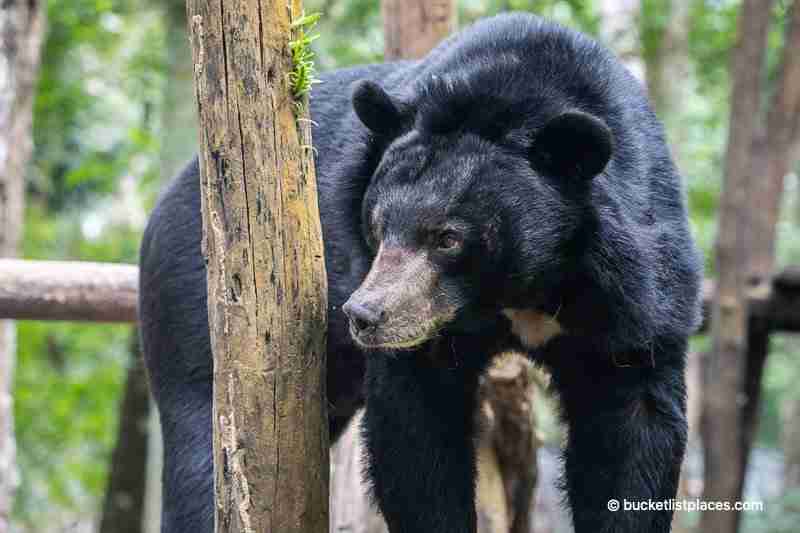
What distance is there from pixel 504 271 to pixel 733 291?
5.05m

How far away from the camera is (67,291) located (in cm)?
458

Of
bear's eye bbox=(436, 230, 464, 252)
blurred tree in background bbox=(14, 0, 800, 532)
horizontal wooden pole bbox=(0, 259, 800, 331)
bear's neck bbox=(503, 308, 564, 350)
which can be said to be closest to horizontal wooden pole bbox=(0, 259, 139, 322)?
horizontal wooden pole bbox=(0, 259, 800, 331)

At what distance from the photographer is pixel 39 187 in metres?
11.4

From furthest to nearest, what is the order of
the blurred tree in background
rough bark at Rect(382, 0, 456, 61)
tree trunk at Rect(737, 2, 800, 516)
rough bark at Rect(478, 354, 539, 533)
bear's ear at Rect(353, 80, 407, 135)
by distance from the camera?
1. the blurred tree in background
2. tree trunk at Rect(737, 2, 800, 516)
3. rough bark at Rect(382, 0, 456, 61)
4. rough bark at Rect(478, 354, 539, 533)
5. bear's ear at Rect(353, 80, 407, 135)

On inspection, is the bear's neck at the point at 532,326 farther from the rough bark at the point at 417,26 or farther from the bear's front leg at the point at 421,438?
the rough bark at the point at 417,26

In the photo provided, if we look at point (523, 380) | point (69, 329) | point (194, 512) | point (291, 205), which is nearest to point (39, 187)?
point (69, 329)

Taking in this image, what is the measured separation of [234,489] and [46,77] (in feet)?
27.0

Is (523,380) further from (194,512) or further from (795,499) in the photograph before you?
(795,499)

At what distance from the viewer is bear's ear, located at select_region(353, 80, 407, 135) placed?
9.52 feet

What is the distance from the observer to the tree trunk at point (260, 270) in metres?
2.44

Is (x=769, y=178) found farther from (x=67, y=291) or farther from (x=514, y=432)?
(x=67, y=291)

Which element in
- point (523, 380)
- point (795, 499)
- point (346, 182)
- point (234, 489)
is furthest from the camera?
point (795, 499)

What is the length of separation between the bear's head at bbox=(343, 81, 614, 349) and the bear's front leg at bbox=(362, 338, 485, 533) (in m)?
0.18

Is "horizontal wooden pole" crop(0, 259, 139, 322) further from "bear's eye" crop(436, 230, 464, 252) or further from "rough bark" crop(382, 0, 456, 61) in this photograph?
"bear's eye" crop(436, 230, 464, 252)
